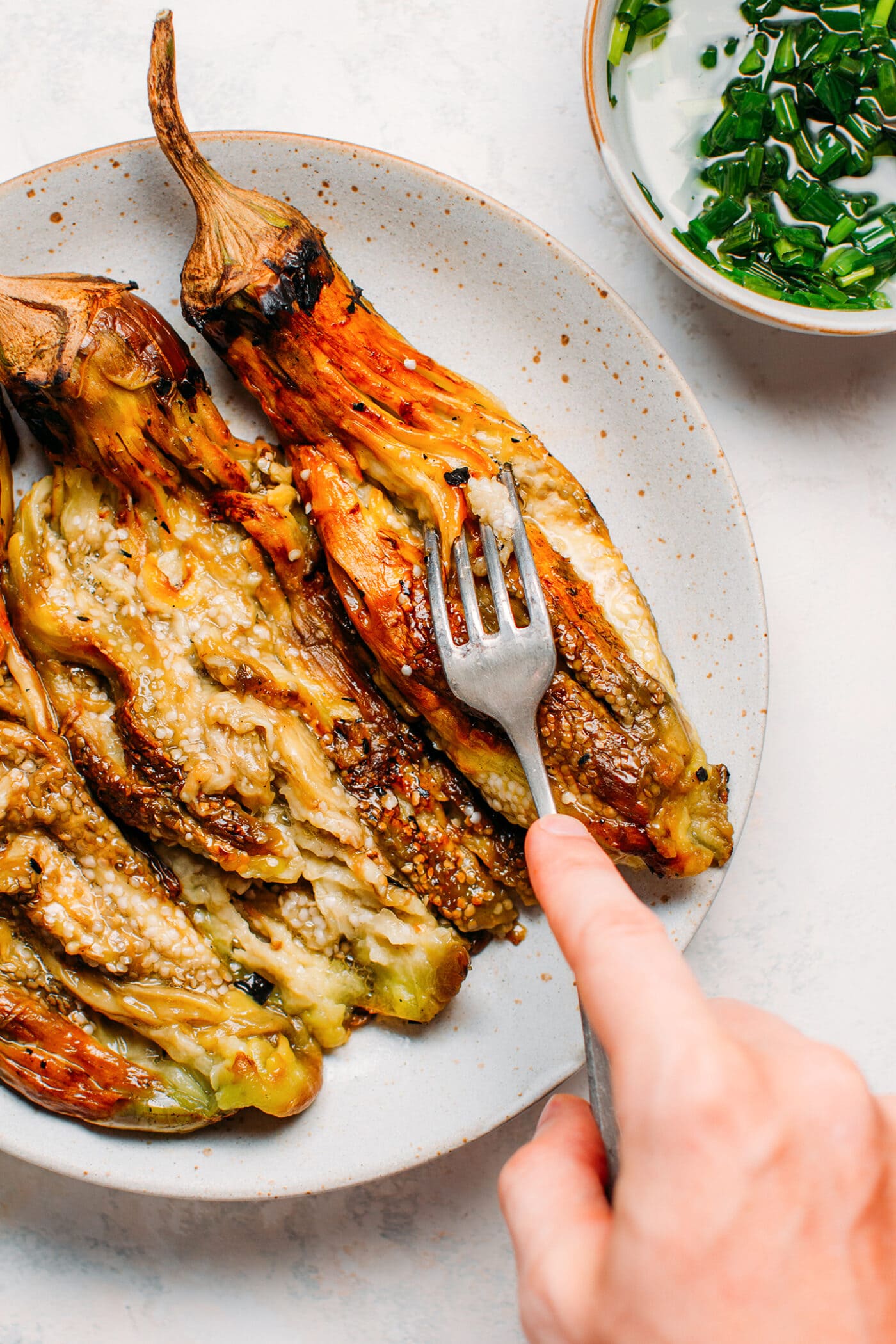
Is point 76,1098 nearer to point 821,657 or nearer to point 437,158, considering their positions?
point 821,657

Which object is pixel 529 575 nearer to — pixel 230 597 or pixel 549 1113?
pixel 230 597

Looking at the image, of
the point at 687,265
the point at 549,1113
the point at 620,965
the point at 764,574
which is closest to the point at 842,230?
the point at 687,265

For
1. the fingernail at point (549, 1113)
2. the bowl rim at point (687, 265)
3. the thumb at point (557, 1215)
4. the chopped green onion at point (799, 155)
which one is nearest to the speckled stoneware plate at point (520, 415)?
the bowl rim at point (687, 265)

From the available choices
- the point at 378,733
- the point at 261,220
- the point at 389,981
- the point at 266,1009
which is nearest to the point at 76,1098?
the point at 266,1009

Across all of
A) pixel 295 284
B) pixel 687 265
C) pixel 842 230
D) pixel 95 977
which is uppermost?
pixel 842 230

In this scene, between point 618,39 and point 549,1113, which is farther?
point 618,39

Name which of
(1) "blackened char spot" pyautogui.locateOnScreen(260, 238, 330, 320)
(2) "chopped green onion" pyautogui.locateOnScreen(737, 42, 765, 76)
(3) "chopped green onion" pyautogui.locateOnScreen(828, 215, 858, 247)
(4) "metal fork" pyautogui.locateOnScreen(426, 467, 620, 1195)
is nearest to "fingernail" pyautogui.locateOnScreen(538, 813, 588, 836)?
(4) "metal fork" pyautogui.locateOnScreen(426, 467, 620, 1195)

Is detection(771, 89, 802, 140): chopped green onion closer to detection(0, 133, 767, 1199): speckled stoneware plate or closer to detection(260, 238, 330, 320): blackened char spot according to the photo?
detection(0, 133, 767, 1199): speckled stoneware plate

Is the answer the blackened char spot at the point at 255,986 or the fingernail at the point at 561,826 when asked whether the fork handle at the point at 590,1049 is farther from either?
the blackened char spot at the point at 255,986
